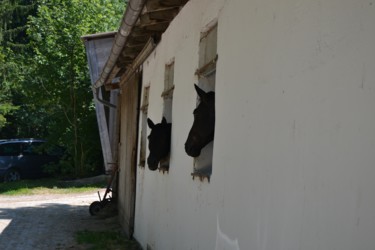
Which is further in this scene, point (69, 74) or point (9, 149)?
point (9, 149)

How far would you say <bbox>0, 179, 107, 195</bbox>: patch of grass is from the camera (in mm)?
19219

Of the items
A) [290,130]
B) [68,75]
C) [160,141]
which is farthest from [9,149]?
[290,130]

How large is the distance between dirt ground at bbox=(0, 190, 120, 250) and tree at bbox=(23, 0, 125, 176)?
3.98m

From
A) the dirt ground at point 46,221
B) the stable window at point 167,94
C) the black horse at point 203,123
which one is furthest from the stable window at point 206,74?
the dirt ground at point 46,221

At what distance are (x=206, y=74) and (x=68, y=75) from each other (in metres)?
16.5

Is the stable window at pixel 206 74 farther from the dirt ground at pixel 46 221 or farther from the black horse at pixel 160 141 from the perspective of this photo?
the dirt ground at pixel 46 221

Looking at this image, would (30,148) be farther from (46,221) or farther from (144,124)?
(144,124)

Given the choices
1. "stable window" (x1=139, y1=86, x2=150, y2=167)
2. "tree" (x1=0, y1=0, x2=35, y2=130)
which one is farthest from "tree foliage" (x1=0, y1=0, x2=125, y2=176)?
"stable window" (x1=139, y1=86, x2=150, y2=167)

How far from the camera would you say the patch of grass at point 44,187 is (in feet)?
63.1

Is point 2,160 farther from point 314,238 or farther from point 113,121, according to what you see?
point 314,238

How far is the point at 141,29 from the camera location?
8.34 metres

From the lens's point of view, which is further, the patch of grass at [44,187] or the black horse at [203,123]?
the patch of grass at [44,187]

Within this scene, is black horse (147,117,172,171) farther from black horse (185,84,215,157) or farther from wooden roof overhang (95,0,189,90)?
black horse (185,84,215,157)

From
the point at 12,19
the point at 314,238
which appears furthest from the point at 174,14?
the point at 12,19
